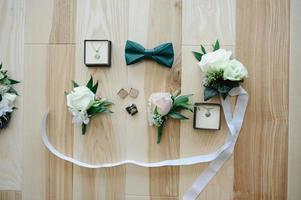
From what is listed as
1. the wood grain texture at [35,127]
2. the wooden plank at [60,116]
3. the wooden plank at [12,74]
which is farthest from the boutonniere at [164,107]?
the wooden plank at [12,74]

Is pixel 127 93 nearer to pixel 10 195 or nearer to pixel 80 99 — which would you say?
pixel 80 99

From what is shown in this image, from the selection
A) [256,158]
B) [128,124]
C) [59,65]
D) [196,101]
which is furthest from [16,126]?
[256,158]

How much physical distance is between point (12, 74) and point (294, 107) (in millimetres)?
1142

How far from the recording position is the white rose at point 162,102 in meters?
0.91

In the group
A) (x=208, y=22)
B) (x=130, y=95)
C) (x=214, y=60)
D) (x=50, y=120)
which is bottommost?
(x=50, y=120)

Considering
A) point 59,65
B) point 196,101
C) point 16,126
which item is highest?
point 59,65

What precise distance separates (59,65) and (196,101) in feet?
1.88

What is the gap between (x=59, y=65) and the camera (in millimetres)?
1011

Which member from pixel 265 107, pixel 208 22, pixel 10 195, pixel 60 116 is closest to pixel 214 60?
pixel 208 22

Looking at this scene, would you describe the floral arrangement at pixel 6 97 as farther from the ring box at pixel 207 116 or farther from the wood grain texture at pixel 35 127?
the ring box at pixel 207 116

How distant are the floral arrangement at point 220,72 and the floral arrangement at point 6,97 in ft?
2.49

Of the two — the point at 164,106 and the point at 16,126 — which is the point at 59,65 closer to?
the point at 16,126

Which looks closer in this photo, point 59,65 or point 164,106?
point 164,106

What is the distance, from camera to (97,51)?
97 cm
